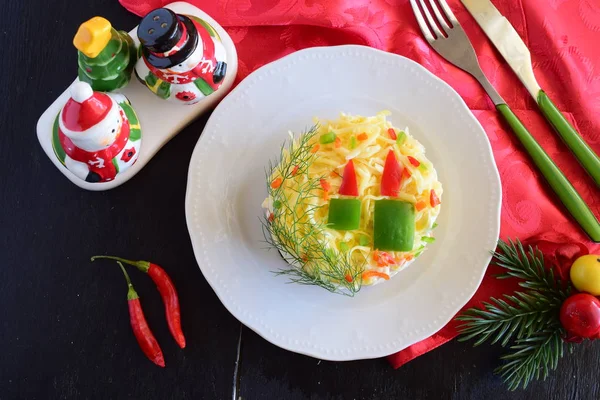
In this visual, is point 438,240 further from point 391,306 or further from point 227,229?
point 227,229

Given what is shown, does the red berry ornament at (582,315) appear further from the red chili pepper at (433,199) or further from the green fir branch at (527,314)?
the red chili pepper at (433,199)

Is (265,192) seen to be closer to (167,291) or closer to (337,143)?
(337,143)

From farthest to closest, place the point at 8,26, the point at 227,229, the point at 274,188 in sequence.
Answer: the point at 8,26 → the point at 227,229 → the point at 274,188

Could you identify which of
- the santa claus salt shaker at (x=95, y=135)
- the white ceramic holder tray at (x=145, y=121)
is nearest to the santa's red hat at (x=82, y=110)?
the santa claus salt shaker at (x=95, y=135)

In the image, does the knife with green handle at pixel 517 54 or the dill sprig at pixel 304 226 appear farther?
the knife with green handle at pixel 517 54

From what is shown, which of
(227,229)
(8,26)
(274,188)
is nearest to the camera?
(274,188)

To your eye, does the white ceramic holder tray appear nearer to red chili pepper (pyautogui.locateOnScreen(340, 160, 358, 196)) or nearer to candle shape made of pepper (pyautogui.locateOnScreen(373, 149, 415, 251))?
red chili pepper (pyautogui.locateOnScreen(340, 160, 358, 196))

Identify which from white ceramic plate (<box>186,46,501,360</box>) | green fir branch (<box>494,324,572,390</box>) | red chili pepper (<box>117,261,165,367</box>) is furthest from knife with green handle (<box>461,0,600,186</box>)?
red chili pepper (<box>117,261,165,367</box>)

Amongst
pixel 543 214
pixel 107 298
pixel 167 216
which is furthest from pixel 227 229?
pixel 543 214
